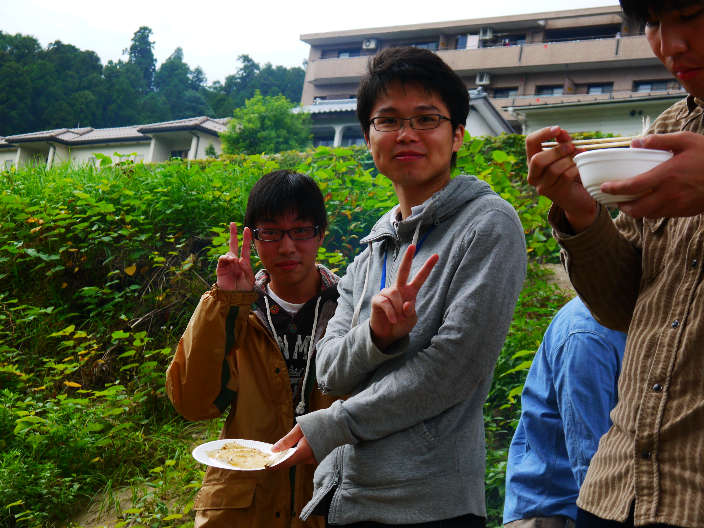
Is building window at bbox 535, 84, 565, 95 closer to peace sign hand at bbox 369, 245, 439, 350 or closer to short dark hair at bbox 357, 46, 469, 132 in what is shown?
short dark hair at bbox 357, 46, 469, 132

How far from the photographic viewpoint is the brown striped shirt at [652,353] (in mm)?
1037

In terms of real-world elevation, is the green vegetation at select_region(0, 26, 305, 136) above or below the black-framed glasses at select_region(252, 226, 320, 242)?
above

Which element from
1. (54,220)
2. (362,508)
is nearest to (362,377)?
(362,508)

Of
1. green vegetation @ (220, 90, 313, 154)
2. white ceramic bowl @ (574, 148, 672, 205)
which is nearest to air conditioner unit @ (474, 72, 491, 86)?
green vegetation @ (220, 90, 313, 154)

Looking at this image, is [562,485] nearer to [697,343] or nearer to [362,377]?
[362,377]

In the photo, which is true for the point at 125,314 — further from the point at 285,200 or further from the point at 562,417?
the point at 562,417

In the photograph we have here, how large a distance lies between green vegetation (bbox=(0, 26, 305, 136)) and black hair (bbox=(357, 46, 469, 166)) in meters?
36.7

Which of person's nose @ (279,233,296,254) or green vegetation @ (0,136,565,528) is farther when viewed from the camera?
green vegetation @ (0,136,565,528)

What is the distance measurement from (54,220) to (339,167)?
3.02 m

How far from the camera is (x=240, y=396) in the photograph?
238cm

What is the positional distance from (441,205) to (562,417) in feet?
2.47

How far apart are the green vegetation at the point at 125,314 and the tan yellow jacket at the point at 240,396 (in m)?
1.27

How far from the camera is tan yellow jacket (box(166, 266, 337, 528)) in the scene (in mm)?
2209

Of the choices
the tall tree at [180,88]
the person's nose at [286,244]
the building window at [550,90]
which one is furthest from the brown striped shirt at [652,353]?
the tall tree at [180,88]
